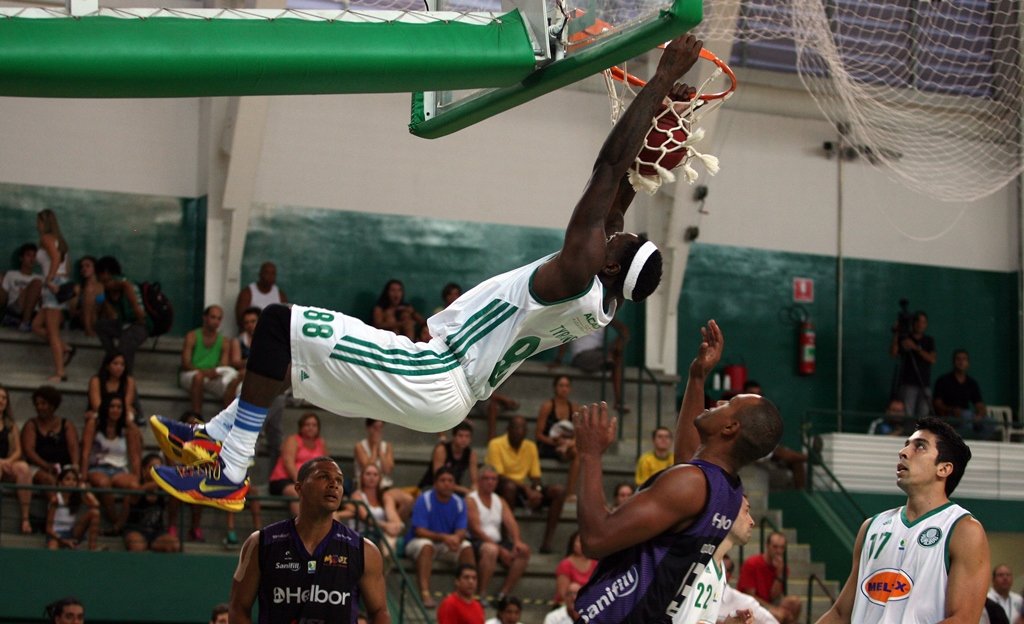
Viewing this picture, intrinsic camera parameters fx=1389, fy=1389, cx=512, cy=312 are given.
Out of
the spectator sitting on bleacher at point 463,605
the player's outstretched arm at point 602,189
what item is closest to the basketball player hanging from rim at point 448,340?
the player's outstretched arm at point 602,189

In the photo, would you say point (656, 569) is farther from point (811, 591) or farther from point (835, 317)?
point (835, 317)

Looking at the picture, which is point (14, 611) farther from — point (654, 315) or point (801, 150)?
point (801, 150)

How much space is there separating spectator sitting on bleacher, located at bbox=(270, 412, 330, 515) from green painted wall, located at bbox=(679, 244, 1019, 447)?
634 centimetres

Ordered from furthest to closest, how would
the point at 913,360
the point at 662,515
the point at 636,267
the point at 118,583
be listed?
the point at 913,360 → the point at 118,583 → the point at 636,267 → the point at 662,515

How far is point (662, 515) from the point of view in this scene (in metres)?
5.14

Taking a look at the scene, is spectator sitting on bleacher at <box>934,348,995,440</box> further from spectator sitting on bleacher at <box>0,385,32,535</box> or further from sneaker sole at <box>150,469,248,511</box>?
sneaker sole at <box>150,469,248,511</box>

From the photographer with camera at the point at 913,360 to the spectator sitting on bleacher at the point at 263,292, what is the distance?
317 inches

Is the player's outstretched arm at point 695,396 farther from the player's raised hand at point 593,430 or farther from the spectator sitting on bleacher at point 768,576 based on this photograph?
the spectator sitting on bleacher at point 768,576

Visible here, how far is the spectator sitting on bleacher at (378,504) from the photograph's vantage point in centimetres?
1309

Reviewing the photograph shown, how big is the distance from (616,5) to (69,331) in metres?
8.95

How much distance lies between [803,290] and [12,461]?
1081 cm

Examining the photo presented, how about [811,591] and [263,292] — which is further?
[263,292]

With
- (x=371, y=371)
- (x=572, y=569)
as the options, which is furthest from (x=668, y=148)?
(x=572, y=569)

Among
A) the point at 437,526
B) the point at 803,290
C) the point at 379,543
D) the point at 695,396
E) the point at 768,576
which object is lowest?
the point at 768,576
